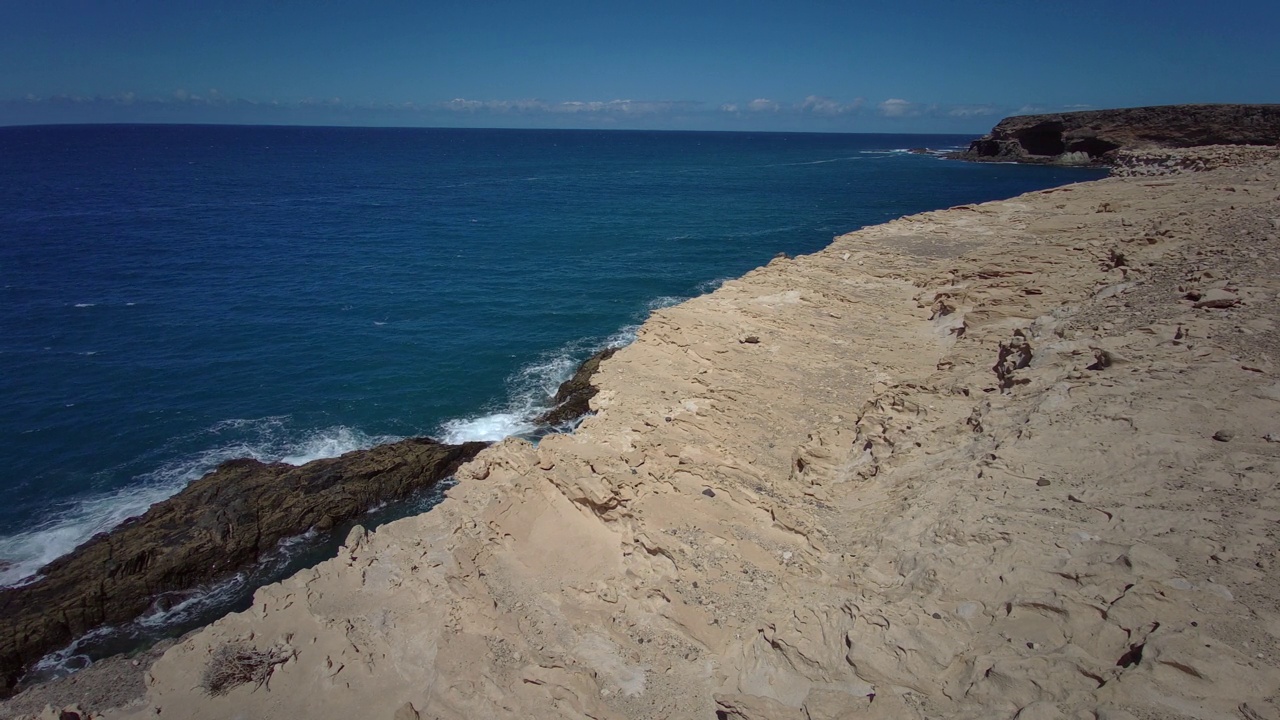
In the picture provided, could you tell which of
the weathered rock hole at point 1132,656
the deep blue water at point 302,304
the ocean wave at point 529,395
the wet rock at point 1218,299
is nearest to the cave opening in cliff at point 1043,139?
the deep blue water at point 302,304

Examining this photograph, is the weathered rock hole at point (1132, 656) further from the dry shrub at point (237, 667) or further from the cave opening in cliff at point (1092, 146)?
the cave opening in cliff at point (1092, 146)

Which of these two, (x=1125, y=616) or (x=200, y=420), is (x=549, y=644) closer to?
(x=1125, y=616)

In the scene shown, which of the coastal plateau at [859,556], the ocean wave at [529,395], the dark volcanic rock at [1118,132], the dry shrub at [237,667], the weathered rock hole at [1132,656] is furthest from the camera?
the dark volcanic rock at [1118,132]

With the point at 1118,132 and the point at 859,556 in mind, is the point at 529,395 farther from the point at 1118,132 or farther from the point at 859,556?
the point at 1118,132

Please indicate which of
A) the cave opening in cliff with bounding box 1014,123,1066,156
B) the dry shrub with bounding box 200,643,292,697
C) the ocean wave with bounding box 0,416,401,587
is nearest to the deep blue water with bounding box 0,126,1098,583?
the ocean wave with bounding box 0,416,401,587

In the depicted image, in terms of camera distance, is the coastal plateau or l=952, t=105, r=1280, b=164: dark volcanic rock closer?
the coastal plateau

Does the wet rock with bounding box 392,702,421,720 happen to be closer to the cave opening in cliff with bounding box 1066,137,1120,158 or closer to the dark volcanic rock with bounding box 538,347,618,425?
the dark volcanic rock with bounding box 538,347,618,425
